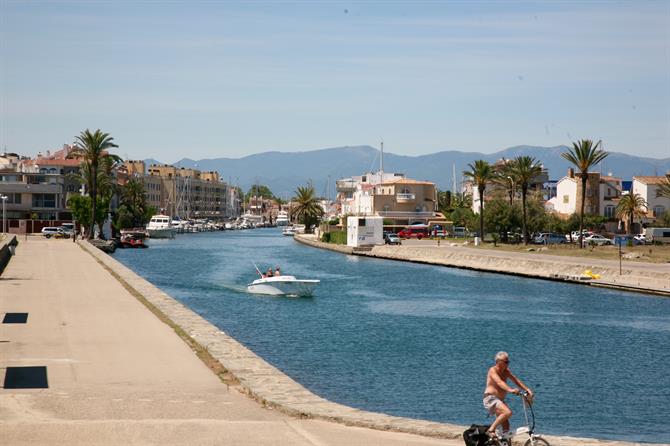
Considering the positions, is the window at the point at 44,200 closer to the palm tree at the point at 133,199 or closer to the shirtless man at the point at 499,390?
the palm tree at the point at 133,199

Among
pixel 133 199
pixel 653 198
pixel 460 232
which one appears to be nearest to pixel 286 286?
pixel 653 198

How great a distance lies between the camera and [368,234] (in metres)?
129

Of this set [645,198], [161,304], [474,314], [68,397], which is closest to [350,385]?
[68,397]

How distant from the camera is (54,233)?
128750 mm

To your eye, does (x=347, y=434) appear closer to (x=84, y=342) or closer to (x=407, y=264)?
(x=84, y=342)

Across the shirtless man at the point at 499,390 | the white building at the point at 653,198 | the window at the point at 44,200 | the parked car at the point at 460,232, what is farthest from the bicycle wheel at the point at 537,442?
the window at the point at 44,200

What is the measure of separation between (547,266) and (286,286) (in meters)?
27.5

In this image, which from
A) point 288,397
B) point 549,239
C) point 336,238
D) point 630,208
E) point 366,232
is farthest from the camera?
point 336,238

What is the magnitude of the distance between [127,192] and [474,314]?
5788 inches

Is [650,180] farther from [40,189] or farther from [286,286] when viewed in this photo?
[40,189]

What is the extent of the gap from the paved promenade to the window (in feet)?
407

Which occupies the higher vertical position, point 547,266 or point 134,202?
point 134,202

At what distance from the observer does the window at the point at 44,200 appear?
15488 cm

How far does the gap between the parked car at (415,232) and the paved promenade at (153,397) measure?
11468cm
